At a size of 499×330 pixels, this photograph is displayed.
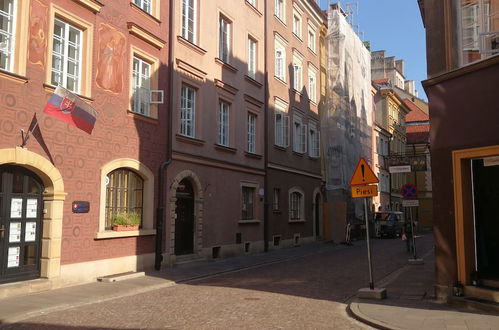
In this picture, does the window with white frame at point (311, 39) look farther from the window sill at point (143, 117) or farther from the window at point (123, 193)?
the window at point (123, 193)

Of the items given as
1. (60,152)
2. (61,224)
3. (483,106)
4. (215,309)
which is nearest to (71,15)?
(60,152)

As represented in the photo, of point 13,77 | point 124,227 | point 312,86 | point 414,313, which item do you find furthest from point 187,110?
point 312,86

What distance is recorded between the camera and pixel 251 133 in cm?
2305

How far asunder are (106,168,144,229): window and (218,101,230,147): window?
5.25m

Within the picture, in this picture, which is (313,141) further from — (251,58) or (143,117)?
(143,117)

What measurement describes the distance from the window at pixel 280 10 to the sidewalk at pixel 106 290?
13.0 meters

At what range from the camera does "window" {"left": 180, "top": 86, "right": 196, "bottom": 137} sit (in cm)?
1777

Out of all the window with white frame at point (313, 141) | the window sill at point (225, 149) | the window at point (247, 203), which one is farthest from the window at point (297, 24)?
the window sill at point (225, 149)

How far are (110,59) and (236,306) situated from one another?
7.59 m

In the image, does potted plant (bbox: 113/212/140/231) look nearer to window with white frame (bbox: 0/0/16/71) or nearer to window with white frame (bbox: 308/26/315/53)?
window with white frame (bbox: 0/0/16/71)

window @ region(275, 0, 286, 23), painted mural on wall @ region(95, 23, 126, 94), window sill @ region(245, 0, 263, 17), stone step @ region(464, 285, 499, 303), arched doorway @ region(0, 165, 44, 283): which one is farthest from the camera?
window @ region(275, 0, 286, 23)

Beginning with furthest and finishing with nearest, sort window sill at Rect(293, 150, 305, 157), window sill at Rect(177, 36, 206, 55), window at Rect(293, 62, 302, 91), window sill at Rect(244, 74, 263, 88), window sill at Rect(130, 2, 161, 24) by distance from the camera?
window at Rect(293, 62, 302, 91) < window sill at Rect(293, 150, 305, 157) < window sill at Rect(244, 74, 263, 88) < window sill at Rect(177, 36, 206, 55) < window sill at Rect(130, 2, 161, 24)

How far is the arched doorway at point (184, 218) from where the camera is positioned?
1745cm

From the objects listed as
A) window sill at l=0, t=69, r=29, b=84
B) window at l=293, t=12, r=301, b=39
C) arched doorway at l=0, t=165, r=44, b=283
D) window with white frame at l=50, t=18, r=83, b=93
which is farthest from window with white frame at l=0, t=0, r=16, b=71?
window at l=293, t=12, r=301, b=39
